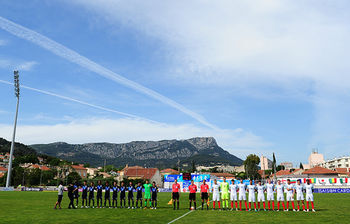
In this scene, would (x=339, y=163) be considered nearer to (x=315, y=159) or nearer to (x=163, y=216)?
(x=315, y=159)

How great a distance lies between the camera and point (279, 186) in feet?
69.8

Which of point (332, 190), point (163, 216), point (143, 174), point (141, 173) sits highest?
point (141, 173)

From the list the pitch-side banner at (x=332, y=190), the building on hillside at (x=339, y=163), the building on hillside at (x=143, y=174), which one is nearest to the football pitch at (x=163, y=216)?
Result: the pitch-side banner at (x=332, y=190)

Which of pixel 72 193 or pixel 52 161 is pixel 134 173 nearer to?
pixel 52 161

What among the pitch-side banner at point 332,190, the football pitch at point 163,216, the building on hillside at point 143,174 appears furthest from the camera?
the building on hillside at point 143,174

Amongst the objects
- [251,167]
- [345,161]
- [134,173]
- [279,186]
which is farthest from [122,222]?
[345,161]

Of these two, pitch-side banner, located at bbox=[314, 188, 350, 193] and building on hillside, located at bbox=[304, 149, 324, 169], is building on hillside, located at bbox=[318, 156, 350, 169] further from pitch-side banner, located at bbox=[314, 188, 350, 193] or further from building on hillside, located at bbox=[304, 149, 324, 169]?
pitch-side banner, located at bbox=[314, 188, 350, 193]

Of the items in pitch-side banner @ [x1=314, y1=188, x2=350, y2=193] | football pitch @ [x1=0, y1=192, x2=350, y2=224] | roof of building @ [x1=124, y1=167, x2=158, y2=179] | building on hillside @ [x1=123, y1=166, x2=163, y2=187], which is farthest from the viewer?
roof of building @ [x1=124, y1=167, x2=158, y2=179]

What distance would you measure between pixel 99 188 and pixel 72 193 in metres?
2.24

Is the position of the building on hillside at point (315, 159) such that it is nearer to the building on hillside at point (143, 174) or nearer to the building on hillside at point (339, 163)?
the building on hillside at point (339, 163)

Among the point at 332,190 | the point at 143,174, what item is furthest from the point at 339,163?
the point at 332,190

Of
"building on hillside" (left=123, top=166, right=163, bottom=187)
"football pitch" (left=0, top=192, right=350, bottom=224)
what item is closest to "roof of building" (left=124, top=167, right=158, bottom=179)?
"building on hillside" (left=123, top=166, right=163, bottom=187)

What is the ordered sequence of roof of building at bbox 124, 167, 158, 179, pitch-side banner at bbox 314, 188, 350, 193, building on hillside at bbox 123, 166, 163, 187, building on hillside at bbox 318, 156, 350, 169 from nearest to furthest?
pitch-side banner at bbox 314, 188, 350, 193
building on hillside at bbox 123, 166, 163, 187
roof of building at bbox 124, 167, 158, 179
building on hillside at bbox 318, 156, 350, 169

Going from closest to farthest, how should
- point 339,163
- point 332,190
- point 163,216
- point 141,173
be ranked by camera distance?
point 163,216 < point 332,190 < point 141,173 < point 339,163
